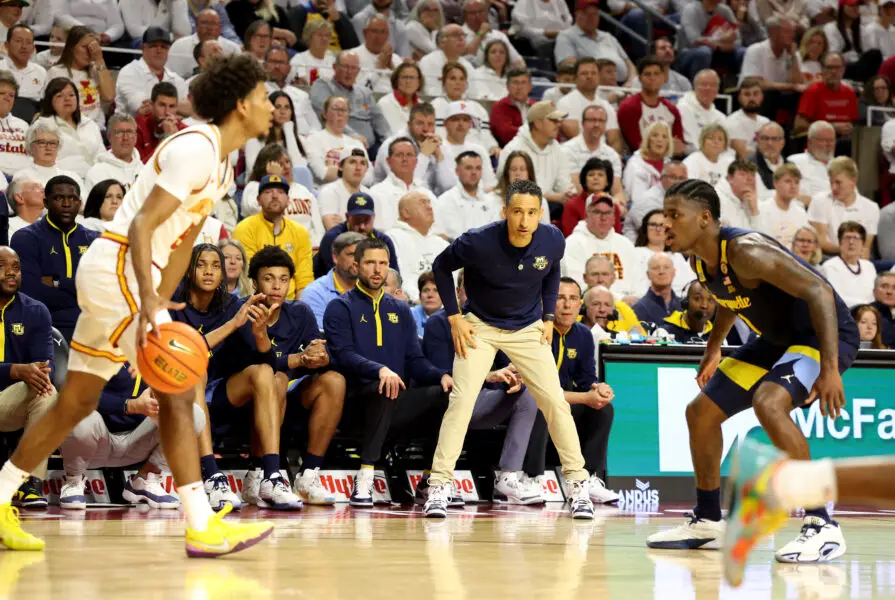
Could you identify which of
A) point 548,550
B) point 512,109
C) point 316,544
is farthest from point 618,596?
point 512,109

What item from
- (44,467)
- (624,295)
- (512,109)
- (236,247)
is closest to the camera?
(44,467)

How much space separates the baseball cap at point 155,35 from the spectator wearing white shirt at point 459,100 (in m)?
2.95

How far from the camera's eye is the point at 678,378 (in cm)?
954

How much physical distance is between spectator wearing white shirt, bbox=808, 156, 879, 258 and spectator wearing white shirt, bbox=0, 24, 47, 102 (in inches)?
332

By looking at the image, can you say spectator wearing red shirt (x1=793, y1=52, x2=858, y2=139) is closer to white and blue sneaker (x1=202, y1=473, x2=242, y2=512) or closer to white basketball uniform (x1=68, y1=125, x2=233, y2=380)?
white and blue sneaker (x1=202, y1=473, x2=242, y2=512)

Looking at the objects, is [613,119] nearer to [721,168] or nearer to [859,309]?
[721,168]

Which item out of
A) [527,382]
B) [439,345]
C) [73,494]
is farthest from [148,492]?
[527,382]

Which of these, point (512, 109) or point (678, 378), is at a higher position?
point (512, 109)

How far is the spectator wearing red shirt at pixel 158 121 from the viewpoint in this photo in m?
11.4

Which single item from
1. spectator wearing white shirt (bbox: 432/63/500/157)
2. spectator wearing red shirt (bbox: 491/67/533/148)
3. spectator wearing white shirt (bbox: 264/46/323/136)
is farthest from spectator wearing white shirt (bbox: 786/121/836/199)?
spectator wearing white shirt (bbox: 264/46/323/136)

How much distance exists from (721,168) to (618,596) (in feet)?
34.6

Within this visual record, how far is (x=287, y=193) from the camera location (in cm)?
1056

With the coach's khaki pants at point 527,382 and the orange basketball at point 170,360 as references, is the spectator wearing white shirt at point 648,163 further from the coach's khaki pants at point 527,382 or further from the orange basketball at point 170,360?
the orange basketball at point 170,360

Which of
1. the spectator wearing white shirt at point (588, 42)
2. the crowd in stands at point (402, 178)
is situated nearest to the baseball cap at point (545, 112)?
the crowd in stands at point (402, 178)
